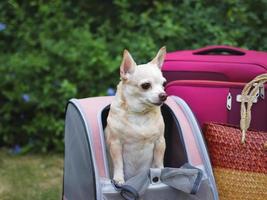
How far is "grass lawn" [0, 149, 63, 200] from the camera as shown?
260 centimetres

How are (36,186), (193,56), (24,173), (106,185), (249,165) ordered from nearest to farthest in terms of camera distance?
(106,185) → (249,165) → (193,56) → (36,186) → (24,173)

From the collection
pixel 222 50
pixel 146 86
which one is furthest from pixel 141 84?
pixel 222 50

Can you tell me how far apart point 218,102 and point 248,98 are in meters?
0.12

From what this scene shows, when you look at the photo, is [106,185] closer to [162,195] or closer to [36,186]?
[162,195]

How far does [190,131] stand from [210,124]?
0.35 feet

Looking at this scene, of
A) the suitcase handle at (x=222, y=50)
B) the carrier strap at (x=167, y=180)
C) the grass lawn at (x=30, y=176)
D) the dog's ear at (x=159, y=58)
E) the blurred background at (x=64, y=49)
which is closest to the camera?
the carrier strap at (x=167, y=180)

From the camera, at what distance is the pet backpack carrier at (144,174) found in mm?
1681

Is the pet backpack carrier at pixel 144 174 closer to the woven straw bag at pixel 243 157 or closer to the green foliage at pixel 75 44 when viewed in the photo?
the woven straw bag at pixel 243 157

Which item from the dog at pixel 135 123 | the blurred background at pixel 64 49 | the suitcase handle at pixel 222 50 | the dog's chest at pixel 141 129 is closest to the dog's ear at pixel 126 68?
the dog at pixel 135 123

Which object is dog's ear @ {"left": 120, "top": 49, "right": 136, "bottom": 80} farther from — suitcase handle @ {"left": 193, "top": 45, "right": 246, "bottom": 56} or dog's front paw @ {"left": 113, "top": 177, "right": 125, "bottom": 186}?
suitcase handle @ {"left": 193, "top": 45, "right": 246, "bottom": 56}

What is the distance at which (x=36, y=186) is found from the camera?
2.71 metres

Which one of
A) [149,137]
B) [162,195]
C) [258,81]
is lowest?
[162,195]

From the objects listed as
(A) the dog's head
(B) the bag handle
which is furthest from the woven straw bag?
(A) the dog's head

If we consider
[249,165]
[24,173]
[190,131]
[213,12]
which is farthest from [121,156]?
[213,12]
